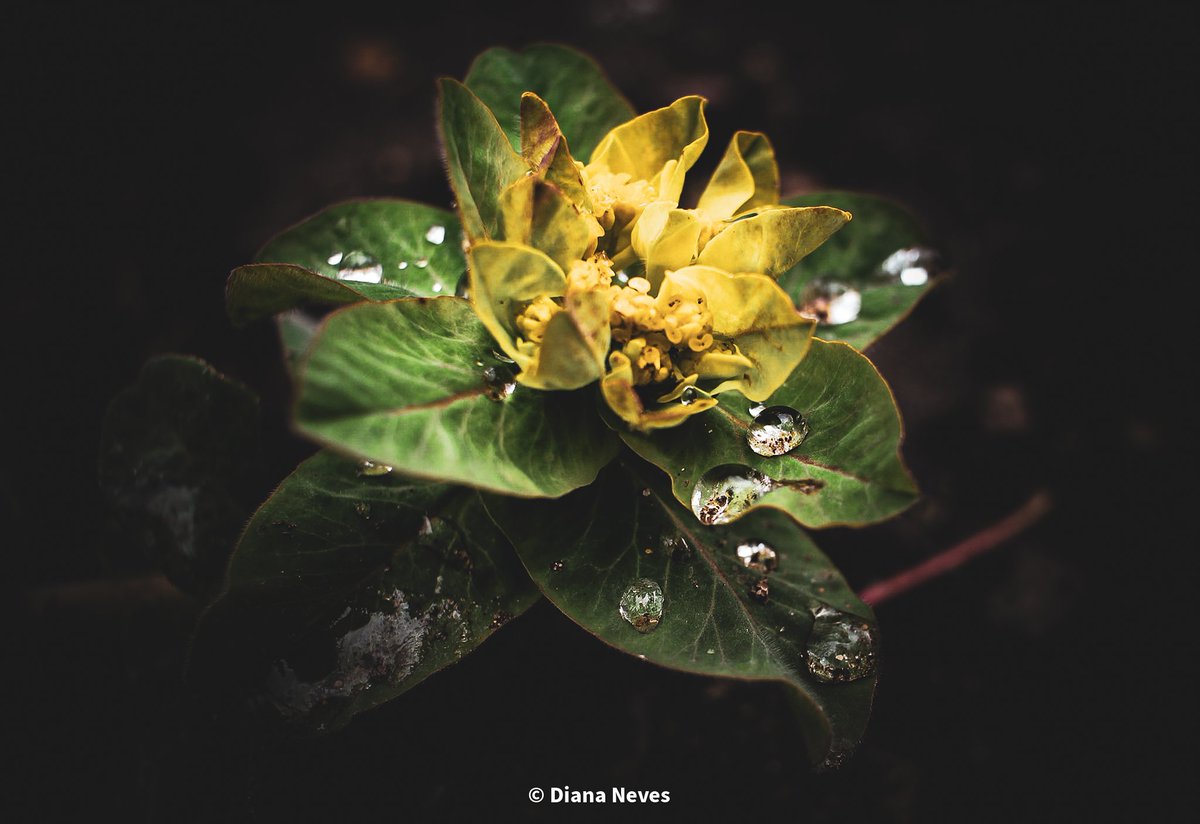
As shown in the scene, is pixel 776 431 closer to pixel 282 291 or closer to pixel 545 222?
pixel 545 222

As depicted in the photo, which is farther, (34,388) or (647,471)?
(34,388)

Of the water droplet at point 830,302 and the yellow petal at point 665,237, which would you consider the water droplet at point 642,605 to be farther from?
the water droplet at point 830,302

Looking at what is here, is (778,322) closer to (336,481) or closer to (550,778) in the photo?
(336,481)

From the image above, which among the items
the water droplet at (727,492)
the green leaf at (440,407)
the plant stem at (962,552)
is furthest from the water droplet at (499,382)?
the plant stem at (962,552)

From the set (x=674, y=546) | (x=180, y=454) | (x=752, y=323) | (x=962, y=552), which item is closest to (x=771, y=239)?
(x=752, y=323)

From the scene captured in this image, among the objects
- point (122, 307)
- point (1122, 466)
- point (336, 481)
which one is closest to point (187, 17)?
point (122, 307)

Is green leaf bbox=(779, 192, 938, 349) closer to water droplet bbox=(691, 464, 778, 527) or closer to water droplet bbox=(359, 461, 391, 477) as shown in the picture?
water droplet bbox=(691, 464, 778, 527)
